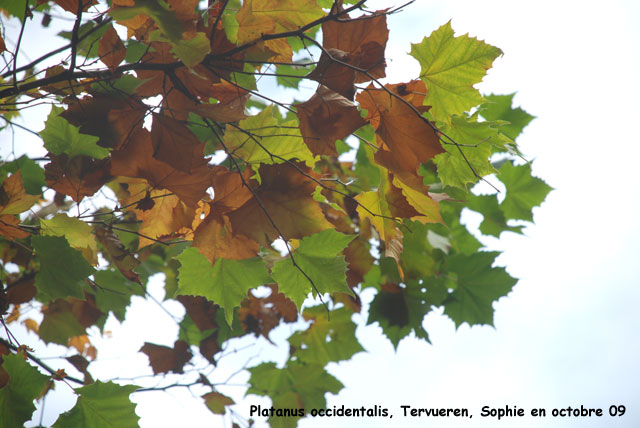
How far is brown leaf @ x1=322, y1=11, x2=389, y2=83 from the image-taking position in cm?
63

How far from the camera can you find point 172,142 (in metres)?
0.62

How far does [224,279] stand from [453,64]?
1.66 ft

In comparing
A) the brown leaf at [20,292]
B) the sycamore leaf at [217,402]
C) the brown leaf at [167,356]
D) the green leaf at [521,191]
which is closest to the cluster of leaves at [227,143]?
the brown leaf at [20,292]

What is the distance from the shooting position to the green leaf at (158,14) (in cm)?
50

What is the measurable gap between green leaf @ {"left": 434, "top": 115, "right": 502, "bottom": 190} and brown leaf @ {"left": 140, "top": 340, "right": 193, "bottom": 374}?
1.03m

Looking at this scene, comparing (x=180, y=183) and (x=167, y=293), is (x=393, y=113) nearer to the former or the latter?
(x=180, y=183)

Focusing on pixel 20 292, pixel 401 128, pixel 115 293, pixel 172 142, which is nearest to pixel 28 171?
pixel 20 292

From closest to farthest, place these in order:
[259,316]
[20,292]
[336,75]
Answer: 1. [336,75]
2. [20,292]
3. [259,316]

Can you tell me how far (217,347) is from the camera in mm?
1457

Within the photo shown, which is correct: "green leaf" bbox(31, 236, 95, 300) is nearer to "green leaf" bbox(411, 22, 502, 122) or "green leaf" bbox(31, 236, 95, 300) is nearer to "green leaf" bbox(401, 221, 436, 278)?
"green leaf" bbox(411, 22, 502, 122)

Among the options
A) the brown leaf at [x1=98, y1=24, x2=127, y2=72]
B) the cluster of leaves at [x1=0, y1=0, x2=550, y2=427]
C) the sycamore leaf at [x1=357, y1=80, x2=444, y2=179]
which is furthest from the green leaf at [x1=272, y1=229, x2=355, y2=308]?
the brown leaf at [x1=98, y1=24, x2=127, y2=72]

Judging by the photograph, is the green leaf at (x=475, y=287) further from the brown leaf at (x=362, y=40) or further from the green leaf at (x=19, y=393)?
the green leaf at (x=19, y=393)

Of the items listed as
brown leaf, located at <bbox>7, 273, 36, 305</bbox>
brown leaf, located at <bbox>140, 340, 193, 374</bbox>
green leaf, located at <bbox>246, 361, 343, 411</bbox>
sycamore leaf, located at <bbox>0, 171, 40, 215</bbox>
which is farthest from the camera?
green leaf, located at <bbox>246, 361, 343, 411</bbox>

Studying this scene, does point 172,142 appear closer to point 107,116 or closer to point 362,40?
point 107,116
